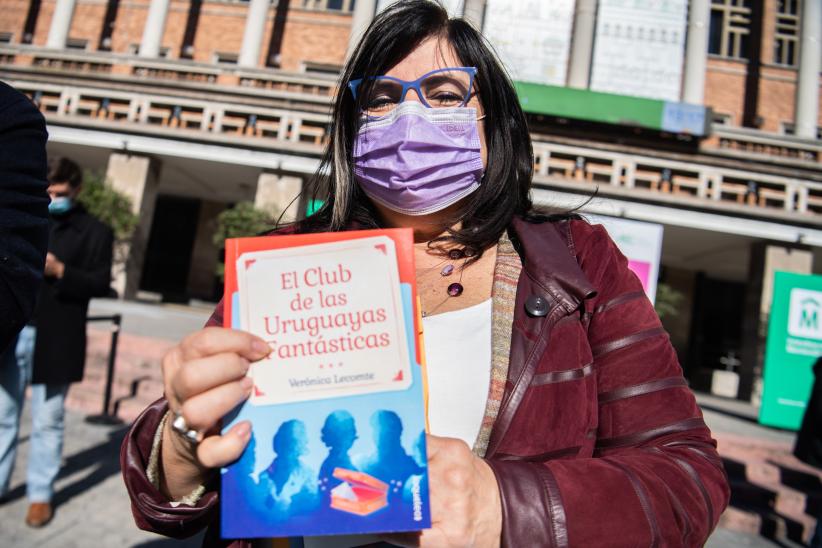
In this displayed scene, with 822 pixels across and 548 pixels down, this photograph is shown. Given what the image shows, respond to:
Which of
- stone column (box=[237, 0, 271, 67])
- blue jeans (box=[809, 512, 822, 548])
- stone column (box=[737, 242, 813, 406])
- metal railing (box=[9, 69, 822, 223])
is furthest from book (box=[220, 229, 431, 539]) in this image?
stone column (box=[237, 0, 271, 67])

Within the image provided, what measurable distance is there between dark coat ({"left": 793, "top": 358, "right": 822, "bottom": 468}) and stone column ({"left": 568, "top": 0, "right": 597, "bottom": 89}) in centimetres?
1274

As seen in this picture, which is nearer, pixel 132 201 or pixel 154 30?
pixel 132 201

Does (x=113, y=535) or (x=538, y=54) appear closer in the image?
(x=113, y=535)

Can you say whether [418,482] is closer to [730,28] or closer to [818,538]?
[818,538]

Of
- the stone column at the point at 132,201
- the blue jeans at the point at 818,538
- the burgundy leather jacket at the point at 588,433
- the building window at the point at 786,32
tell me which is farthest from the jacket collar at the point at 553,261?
the building window at the point at 786,32

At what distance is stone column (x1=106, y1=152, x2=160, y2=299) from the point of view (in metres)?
12.9

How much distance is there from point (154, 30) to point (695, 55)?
705 inches

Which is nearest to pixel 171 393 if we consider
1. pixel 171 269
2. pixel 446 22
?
pixel 446 22

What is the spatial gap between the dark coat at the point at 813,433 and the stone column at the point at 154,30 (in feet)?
64.6

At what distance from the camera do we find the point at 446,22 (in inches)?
55.3

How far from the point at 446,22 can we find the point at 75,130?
15.9 m

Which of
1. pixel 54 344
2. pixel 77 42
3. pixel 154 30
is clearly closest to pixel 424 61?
pixel 54 344

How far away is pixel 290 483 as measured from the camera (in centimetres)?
76

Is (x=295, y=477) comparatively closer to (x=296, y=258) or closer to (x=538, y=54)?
(x=296, y=258)
